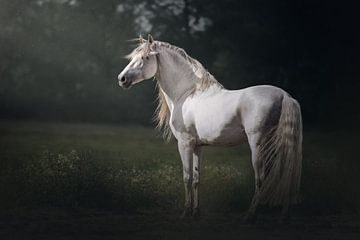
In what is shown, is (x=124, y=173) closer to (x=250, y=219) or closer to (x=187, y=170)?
(x=187, y=170)

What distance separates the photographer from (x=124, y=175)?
17.0 ft

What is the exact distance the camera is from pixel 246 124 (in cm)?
425

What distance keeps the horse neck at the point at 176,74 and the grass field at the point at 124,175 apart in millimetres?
711

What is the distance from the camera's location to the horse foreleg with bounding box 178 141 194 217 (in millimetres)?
4555

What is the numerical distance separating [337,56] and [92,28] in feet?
7.20

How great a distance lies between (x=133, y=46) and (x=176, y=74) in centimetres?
77

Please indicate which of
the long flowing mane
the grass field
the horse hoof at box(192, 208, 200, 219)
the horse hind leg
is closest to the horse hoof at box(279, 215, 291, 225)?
the horse hind leg

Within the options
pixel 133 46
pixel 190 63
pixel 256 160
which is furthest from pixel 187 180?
pixel 133 46

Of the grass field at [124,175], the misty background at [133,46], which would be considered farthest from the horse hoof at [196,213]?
the misty background at [133,46]

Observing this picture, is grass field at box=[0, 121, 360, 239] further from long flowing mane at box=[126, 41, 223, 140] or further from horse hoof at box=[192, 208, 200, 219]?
long flowing mane at box=[126, 41, 223, 140]

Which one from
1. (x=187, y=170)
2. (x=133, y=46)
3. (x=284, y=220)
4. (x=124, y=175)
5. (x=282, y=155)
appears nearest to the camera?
(x=282, y=155)

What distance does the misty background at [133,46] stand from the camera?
5.28m

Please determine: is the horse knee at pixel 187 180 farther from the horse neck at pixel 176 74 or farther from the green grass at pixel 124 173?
the horse neck at pixel 176 74

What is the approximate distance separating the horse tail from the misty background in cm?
118
